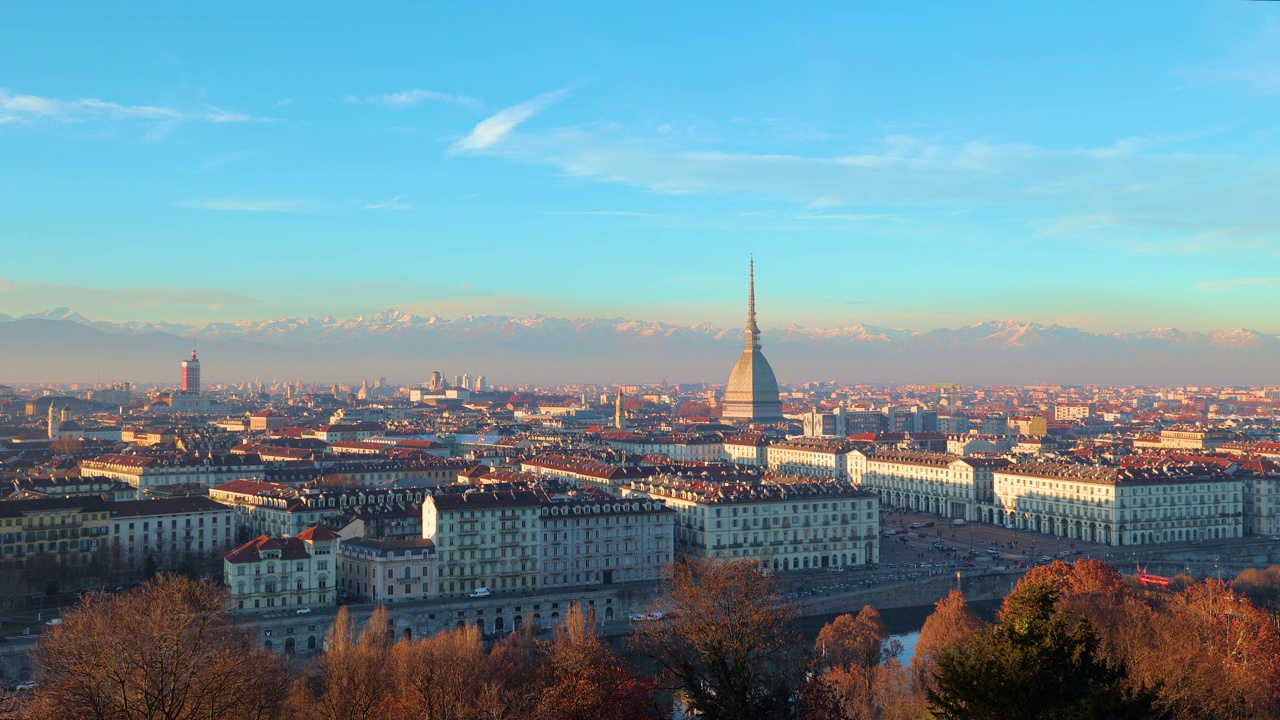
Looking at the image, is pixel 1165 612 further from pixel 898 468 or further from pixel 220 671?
pixel 898 468

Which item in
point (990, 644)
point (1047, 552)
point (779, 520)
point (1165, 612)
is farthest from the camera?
point (1047, 552)

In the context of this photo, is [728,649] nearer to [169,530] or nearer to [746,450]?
[169,530]

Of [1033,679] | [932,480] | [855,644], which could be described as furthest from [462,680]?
[932,480]

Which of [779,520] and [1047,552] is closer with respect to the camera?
[779,520]

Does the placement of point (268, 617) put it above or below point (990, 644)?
below

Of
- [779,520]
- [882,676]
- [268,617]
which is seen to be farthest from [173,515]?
[882,676]

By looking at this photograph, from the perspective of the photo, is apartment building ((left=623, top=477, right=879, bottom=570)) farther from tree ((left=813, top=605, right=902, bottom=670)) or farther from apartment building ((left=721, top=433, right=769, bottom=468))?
apartment building ((left=721, top=433, right=769, bottom=468))
